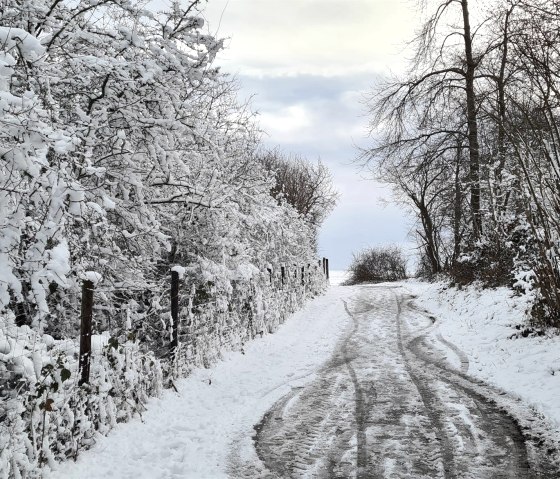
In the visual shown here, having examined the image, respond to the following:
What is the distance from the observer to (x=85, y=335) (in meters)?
5.73

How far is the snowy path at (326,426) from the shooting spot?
499 cm

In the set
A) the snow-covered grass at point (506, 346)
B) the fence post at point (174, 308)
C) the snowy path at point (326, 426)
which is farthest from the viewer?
the fence post at point (174, 308)

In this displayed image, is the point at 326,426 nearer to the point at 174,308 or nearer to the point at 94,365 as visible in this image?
the point at 94,365

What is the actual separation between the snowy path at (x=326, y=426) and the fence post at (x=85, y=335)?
2.58ft

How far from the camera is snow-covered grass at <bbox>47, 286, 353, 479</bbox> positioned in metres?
5.10

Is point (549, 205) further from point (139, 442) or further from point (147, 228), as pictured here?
point (139, 442)

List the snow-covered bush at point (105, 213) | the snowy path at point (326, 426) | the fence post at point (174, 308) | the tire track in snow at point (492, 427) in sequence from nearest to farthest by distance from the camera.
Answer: the snow-covered bush at point (105, 213) → the tire track in snow at point (492, 427) → the snowy path at point (326, 426) → the fence post at point (174, 308)

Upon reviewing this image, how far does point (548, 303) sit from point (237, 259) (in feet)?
19.9

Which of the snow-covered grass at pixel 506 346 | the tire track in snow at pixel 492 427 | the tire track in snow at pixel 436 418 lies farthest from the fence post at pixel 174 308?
the snow-covered grass at pixel 506 346

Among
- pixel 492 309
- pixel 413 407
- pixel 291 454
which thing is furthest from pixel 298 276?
pixel 291 454

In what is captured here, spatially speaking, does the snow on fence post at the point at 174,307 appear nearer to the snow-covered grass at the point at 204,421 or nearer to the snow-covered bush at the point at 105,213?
the snow-covered bush at the point at 105,213

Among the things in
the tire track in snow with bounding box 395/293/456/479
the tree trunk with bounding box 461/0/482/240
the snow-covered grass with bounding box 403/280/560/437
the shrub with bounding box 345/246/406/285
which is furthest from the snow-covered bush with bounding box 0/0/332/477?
the shrub with bounding box 345/246/406/285

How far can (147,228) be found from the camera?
25.2 ft

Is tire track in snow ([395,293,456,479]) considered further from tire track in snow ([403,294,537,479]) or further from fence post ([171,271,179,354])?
fence post ([171,271,179,354])
